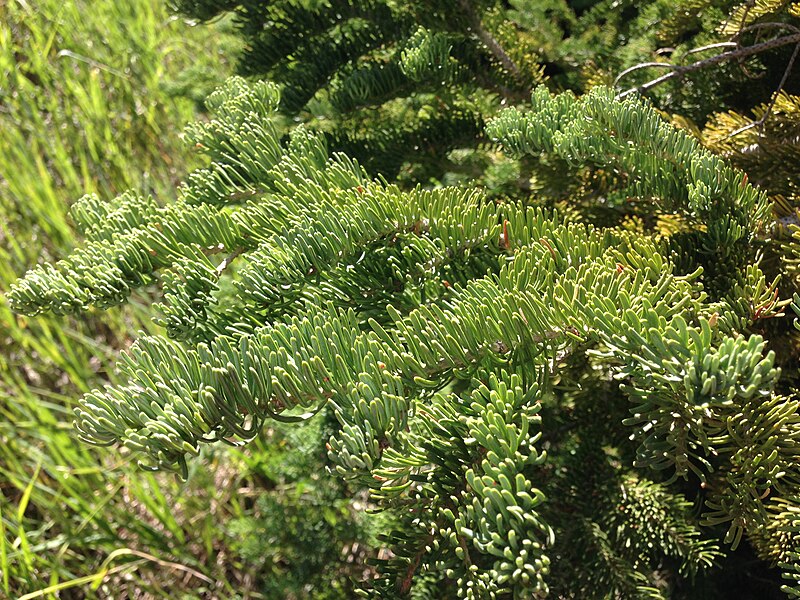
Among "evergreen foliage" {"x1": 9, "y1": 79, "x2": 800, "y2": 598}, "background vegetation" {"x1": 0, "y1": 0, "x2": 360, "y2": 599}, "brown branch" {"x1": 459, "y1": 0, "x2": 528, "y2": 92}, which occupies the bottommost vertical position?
"background vegetation" {"x1": 0, "y1": 0, "x2": 360, "y2": 599}

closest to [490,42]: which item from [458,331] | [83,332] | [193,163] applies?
[458,331]

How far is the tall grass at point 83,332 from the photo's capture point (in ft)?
4.12

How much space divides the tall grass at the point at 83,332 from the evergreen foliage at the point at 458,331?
78 centimetres

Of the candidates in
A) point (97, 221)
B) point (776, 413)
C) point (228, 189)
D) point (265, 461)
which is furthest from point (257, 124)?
point (265, 461)

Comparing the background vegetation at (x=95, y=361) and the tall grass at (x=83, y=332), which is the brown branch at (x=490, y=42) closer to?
the background vegetation at (x=95, y=361)

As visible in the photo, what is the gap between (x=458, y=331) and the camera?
1.26ft

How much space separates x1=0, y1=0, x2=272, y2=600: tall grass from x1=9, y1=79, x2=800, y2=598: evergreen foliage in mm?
781

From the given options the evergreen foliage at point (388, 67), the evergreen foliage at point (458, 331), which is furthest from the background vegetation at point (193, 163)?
the evergreen foliage at point (458, 331)

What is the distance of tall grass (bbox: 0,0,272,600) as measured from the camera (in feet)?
4.12

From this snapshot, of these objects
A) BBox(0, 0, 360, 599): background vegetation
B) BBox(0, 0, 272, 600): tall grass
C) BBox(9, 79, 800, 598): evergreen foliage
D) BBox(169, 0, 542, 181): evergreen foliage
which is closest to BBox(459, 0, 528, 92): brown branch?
BBox(169, 0, 542, 181): evergreen foliage

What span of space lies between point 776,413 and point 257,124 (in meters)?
0.45

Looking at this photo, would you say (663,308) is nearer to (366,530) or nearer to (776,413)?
(776,413)

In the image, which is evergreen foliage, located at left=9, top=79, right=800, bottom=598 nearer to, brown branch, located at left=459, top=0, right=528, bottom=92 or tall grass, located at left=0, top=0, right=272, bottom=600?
brown branch, located at left=459, top=0, right=528, bottom=92

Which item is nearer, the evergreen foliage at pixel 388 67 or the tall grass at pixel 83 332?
the evergreen foliage at pixel 388 67
